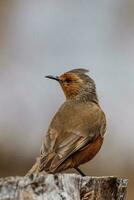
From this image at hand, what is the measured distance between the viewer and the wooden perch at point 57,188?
782 cm

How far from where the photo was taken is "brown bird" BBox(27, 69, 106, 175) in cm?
1042

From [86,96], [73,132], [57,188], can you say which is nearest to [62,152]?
[73,132]

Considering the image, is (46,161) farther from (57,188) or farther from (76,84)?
(76,84)

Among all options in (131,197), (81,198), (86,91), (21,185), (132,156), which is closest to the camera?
(21,185)

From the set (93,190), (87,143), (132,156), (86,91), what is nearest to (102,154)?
(132,156)

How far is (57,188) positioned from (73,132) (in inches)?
114

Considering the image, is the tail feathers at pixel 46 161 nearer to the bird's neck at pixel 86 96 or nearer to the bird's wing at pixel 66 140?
the bird's wing at pixel 66 140

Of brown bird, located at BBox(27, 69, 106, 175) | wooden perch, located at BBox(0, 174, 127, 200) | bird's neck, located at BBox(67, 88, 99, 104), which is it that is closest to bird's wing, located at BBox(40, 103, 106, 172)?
brown bird, located at BBox(27, 69, 106, 175)

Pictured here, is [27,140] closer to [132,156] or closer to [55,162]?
[132,156]

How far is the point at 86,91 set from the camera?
12.7 m

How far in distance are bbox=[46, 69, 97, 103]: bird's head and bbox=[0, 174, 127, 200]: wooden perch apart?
385cm

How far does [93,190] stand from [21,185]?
39.4 inches

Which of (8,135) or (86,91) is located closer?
(86,91)

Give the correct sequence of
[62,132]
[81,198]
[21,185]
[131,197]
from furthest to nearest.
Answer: [131,197] → [62,132] → [81,198] → [21,185]
